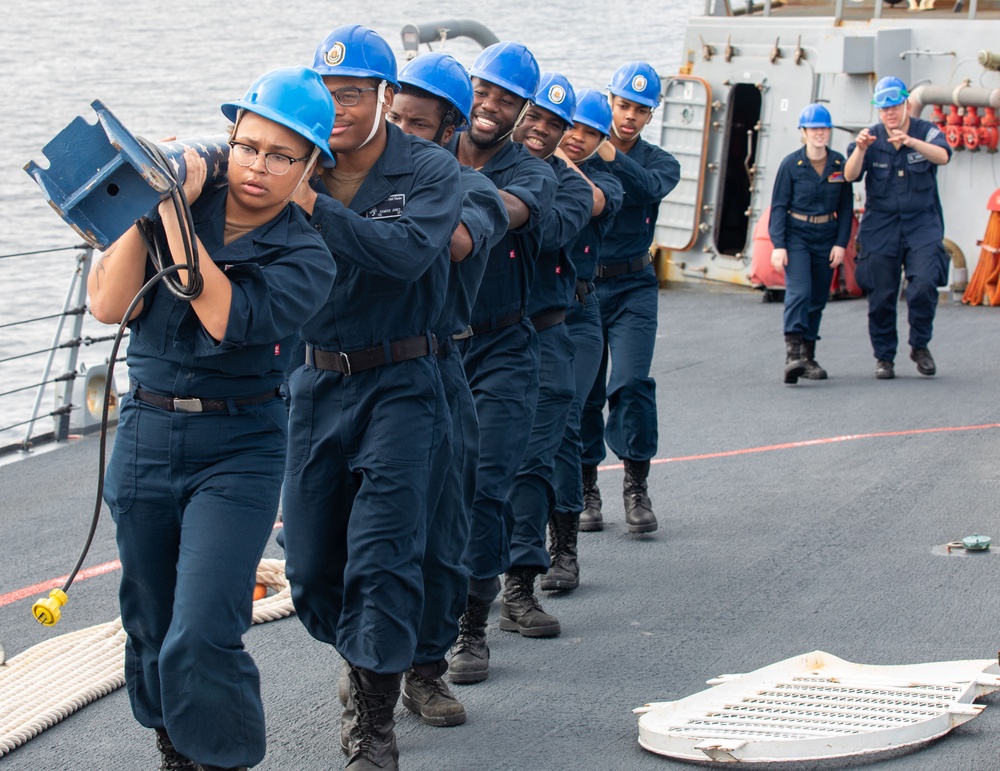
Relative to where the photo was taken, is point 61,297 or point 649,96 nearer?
point 649,96

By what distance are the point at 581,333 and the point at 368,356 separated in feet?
7.59

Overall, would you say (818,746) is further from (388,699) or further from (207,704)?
(207,704)

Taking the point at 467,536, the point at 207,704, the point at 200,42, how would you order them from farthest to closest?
the point at 200,42 < the point at 467,536 < the point at 207,704

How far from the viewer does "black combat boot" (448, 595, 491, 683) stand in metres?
5.18

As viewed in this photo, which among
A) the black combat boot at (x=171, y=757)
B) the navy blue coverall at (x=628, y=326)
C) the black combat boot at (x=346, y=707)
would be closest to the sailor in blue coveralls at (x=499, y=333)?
the black combat boot at (x=346, y=707)

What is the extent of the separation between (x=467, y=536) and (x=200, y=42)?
186ft

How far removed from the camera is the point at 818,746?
429 centimetres

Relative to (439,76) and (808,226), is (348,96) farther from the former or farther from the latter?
(808,226)

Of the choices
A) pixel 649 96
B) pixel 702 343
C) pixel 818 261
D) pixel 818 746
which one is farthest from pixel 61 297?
pixel 818 746

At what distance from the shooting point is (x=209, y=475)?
367 centimetres

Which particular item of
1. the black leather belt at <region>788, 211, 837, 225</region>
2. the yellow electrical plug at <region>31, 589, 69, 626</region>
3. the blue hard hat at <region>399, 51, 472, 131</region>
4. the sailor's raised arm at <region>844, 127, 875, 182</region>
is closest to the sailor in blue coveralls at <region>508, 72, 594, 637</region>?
the blue hard hat at <region>399, 51, 472, 131</region>

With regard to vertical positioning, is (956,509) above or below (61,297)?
above

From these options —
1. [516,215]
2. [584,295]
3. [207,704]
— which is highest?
[516,215]

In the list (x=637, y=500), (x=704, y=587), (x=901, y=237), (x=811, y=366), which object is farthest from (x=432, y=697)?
(x=901, y=237)
